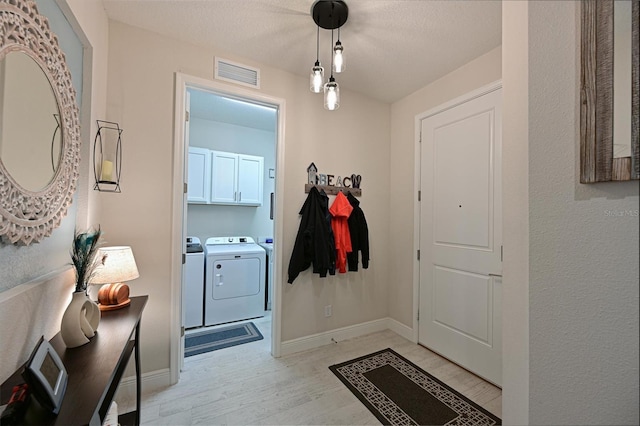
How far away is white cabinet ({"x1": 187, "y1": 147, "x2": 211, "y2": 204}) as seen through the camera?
3.17m

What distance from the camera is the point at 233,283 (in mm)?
2996

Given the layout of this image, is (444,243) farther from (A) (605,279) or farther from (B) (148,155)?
(B) (148,155)

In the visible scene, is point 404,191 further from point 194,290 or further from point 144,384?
point 144,384

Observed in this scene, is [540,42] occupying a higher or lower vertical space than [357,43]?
lower

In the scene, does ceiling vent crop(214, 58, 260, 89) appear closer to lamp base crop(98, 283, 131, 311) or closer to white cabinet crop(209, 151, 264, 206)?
white cabinet crop(209, 151, 264, 206)

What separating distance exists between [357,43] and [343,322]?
2523 millimetres

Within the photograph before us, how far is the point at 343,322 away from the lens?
2.63 metres

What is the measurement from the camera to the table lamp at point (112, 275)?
1.41 meters

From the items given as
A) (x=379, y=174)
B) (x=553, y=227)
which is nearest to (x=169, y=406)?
(x=553, y=227)

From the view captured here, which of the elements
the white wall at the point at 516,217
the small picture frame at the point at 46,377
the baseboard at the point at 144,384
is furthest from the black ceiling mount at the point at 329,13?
the baseboard at the point at 144,384

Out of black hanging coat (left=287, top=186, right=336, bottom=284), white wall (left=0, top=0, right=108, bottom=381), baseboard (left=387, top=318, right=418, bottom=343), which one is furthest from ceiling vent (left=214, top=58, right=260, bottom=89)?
baseboard (left=387, top=318, right=418, bottom=343)

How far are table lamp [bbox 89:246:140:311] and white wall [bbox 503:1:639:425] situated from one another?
1.80 m

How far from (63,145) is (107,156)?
66 cm

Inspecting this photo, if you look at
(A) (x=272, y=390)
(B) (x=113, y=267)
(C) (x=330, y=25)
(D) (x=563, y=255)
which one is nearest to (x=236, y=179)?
(B) (x=113, y=267)
